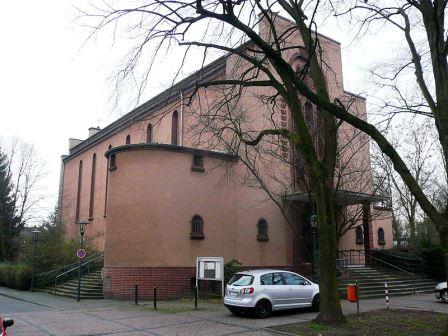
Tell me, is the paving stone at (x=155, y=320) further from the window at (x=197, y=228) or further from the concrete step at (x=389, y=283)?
the concrete step at (x=389, y=283)

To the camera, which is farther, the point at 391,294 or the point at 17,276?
the point at 17,276

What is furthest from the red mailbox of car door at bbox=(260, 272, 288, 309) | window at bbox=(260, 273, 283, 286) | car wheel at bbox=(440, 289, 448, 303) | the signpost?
car wheel at bbox=(440, 289, 448, 303)

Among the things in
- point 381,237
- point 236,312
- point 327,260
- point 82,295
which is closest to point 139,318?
point 236,312

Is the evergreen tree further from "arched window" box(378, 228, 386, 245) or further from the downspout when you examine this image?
"arched window" box(378, 228, 386, 245)

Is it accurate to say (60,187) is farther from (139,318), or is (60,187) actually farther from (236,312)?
(236,312)

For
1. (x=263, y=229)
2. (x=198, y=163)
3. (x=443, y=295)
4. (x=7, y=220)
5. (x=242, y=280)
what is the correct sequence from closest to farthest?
1. (x=242, y=280)
2. (x=443, y=295)
3. (x=198, y=163)
4. (x=263, y=229)
5. (x=7, y=220)

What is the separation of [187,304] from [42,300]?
7.75 m

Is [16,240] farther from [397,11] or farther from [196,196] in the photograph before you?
[397,11]

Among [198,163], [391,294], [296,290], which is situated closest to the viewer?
[296,290]

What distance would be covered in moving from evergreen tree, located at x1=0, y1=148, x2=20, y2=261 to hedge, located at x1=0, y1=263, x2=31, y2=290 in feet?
A: 44.6

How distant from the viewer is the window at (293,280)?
53.2ft

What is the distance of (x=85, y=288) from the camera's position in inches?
934

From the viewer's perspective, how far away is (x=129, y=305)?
19.2 metres

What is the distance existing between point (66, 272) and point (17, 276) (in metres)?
5.23
